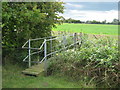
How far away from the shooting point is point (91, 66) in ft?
10.3

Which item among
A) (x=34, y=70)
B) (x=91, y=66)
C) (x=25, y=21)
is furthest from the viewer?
(x=25, y=21)

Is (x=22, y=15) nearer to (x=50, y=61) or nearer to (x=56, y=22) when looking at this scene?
(x=50, y=61)

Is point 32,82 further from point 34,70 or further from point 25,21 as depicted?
point 25,21

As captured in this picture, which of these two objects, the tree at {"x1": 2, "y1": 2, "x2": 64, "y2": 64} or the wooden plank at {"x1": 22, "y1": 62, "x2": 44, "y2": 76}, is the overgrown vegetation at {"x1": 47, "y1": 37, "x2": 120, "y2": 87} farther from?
the tree at {"x1": 2, "y1": 2, "x2": 64, "y2": 64}

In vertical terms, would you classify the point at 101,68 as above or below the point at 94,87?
above

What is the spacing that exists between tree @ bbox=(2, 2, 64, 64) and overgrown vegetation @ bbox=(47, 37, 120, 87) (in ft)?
3.68

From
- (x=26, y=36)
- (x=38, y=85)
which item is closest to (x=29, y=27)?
(x=26, y=36)

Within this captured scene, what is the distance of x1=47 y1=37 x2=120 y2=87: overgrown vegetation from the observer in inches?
112

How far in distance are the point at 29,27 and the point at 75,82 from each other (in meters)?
2.03

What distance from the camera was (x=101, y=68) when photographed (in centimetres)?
298

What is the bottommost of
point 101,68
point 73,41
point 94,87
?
point 94,87

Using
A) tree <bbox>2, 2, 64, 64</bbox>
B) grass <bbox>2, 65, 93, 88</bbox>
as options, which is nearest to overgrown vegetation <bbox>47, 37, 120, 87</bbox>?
grass <bbox>2, 65, 93, 88</bbox>

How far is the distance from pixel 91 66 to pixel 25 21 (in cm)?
202

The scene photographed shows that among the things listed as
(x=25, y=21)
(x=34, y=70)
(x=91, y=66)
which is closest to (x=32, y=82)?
(x=34, y=70)
